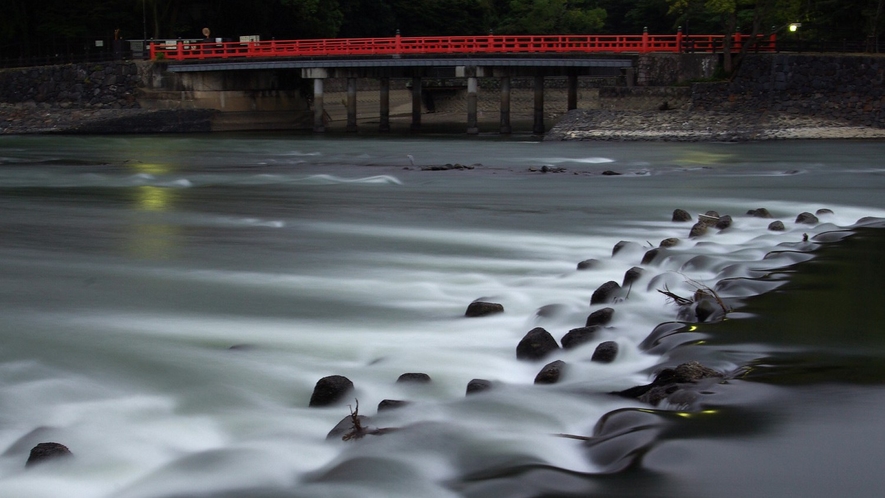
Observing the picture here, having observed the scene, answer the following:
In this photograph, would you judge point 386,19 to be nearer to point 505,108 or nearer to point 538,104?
point 505,108

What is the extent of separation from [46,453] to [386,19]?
6429cm

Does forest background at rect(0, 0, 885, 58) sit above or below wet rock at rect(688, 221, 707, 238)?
above

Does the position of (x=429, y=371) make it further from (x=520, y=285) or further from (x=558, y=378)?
(x=520, y=285)

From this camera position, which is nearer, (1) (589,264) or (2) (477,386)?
(2) (477,386)

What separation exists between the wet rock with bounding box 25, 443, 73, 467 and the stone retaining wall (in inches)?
1788

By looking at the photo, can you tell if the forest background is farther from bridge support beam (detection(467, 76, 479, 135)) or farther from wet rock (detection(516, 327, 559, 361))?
wet rock (detection(516, 327, 559, 361))

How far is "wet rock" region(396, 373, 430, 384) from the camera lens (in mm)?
7652

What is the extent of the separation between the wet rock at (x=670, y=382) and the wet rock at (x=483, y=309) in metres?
2.66

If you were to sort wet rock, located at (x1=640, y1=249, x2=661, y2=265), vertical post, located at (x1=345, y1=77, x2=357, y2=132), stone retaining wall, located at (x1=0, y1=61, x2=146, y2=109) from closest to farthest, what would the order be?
1. wet rock, located at (x1=640, y1=249, x2=661, y2=265)
2. vertical post, located at (x1=345, y1=77, x2=357, y2=132)
3. stone retaining wall, located at (x1=0, y1=61, x2=146, y2=109)

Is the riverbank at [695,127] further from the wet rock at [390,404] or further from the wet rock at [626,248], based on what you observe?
the wet rock at [390,404]

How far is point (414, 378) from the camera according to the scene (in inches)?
302

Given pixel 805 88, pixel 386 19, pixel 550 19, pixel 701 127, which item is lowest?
pixel 701 127

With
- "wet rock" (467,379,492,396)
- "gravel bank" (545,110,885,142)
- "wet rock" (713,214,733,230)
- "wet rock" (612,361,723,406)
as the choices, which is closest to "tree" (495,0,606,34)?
"gravel bank" (545,110,885,142)

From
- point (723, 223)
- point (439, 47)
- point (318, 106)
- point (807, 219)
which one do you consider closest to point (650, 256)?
point (723, 223)
